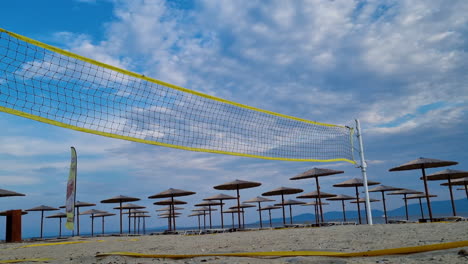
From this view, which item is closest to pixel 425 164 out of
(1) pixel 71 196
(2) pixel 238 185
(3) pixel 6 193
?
(2) pixel 238 185

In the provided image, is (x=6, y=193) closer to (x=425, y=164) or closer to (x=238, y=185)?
(x=238, y=185)

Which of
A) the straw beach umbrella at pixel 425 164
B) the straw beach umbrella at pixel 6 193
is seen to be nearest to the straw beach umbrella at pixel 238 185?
the straw beach umbrella at pixel 425 164

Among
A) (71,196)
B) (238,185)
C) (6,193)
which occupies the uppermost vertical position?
(6,193)

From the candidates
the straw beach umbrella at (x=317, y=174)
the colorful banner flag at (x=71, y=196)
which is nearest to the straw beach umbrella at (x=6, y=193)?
the colorful banner flag at (x=71, y=196)

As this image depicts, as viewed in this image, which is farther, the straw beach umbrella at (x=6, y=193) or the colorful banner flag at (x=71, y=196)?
the straw beach umbrella at (x=6, y=193)

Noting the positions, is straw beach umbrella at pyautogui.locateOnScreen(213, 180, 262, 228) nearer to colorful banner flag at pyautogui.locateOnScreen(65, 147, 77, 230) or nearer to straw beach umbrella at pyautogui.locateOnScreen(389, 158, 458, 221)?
straw beach umbrella at pyautogui.locateOnScreen(389, 158, 458, 221)

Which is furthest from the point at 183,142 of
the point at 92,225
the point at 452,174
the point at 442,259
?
the point at 92,225

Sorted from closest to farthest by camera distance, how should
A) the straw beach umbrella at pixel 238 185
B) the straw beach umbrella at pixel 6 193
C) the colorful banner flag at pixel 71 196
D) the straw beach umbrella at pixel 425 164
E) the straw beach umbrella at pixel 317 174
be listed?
1. the colorful banner flag at pixel 71 196
2. the straw beach umbrella at pixel 425 164
3. the straw beach umbrella at pixel 317 174
4. the straw beach umbrella at pixel 6 193
5. the straw beach umbrella at pixel 238 185

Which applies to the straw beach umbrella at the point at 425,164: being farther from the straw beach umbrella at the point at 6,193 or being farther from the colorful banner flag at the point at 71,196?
the straw beach umbrella at the point at 6,193

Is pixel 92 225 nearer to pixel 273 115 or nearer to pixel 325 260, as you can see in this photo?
pixel 273 115

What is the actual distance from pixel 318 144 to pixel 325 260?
19.7 feet

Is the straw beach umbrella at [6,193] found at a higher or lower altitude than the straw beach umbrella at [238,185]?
higher

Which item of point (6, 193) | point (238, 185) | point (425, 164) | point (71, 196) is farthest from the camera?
point (238, 185)

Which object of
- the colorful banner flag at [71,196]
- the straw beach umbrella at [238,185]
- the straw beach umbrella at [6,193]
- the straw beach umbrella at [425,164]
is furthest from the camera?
the straw beach umbrella at [238,185]
